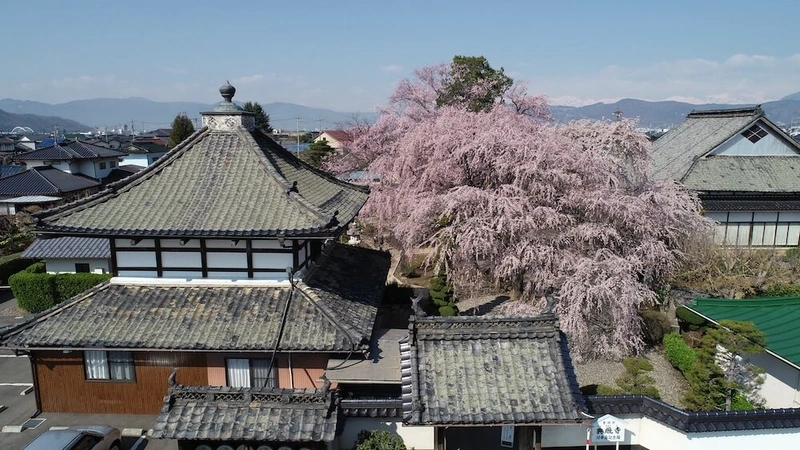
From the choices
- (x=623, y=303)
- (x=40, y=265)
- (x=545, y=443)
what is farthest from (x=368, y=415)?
(x=40, y=265)

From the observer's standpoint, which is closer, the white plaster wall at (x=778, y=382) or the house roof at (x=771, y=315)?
the white plaster wall at (x=778, y=382)

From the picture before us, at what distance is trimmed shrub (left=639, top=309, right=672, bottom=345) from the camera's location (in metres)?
17.9

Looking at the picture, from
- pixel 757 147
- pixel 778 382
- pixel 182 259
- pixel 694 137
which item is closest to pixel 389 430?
pixel 182 259

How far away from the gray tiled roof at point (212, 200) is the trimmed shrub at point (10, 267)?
18257mm

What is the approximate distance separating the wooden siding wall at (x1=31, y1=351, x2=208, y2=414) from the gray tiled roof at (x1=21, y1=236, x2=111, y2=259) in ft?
43.0

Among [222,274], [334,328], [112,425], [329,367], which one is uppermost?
[222,274]

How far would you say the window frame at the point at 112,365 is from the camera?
38.8ft

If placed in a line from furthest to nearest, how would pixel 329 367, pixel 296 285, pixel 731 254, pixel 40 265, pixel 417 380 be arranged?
pixel 40 265, pixel 731 254, pixel 296 285, pixel 329 367, pixel 417 380

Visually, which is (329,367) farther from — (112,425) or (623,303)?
(623,303)

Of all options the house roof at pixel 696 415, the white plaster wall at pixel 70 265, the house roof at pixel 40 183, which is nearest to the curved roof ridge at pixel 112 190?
the house roof at pixel 696 415

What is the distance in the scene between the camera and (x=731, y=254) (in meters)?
21.4

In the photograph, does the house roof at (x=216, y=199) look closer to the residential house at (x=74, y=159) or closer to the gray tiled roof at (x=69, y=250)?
the gray tiled roof at (x=69, y=250)

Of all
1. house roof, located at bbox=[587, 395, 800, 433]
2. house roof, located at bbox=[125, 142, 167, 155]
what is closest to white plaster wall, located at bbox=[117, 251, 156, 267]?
house roof, located at bbox=[587, 395, 800, 433]

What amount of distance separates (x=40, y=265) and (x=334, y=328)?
20987 millimetres
